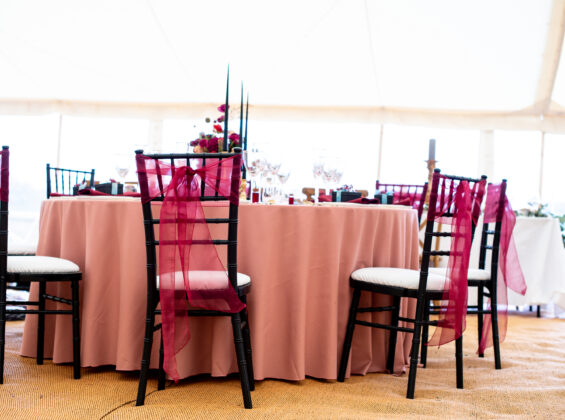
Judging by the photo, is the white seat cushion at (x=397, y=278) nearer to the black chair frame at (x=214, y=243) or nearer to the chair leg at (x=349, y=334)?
the chair leg at (x=349, y=334)

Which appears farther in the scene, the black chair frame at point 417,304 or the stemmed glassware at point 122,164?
the stemmed glassware at point 122,164

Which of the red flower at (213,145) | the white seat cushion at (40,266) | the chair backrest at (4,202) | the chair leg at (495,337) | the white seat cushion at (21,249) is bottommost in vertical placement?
the chair leg at (495,337)

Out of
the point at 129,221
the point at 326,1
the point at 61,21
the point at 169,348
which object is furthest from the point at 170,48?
the point at 169,348

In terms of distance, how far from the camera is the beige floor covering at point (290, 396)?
7.34 ft

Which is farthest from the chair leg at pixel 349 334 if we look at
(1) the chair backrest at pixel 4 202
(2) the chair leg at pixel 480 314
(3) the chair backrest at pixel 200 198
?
(1) the chair backrest at pixel 4 202

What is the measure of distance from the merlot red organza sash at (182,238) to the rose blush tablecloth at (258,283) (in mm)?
340

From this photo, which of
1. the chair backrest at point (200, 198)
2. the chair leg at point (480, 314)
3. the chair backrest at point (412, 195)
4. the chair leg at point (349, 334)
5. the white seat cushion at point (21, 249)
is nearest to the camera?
the chair backrest at point (200, 198)

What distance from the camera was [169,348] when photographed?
2.24m

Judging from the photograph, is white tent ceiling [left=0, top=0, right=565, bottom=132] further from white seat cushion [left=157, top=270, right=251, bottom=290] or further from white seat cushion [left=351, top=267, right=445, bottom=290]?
white seat cushion [left=157, top=270, right=251, bottom=290]

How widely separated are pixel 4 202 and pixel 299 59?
6306mm

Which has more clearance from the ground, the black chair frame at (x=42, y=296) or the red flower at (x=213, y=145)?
the red flower at (x=213, y=145)

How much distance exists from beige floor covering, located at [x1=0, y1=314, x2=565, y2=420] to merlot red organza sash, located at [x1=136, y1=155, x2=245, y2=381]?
0.77ft

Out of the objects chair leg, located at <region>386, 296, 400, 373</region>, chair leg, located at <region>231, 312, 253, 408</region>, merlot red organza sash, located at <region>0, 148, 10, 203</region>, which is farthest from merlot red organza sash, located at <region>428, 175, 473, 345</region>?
merlot red organza sash, located at <region>0, 148, 10, 203</region>

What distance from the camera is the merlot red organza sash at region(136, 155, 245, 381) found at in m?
2.21
